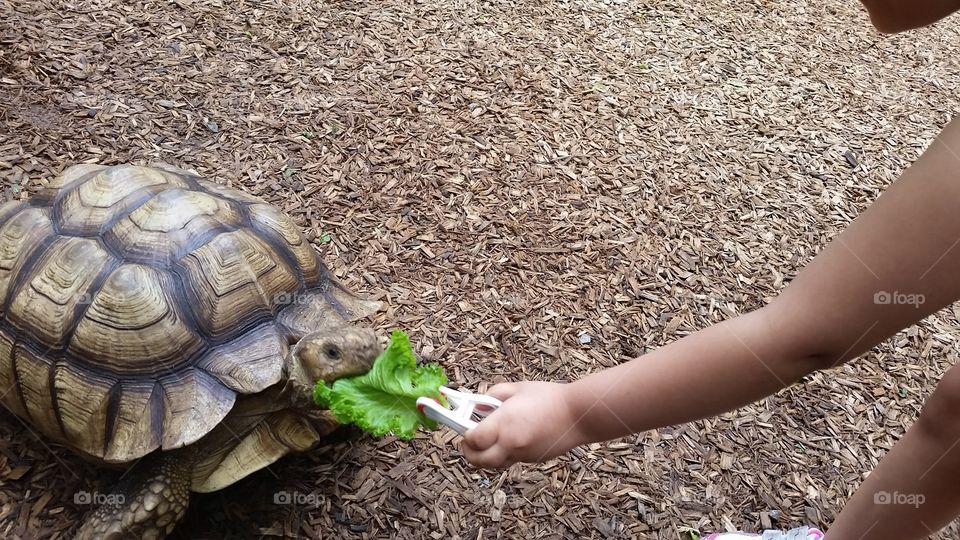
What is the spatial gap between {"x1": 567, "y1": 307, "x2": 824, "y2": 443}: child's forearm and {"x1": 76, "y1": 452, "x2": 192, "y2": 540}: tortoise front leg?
118 centimetres

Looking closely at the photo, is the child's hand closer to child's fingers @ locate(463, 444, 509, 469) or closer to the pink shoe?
child's fingers @ locate(463, 444, 509, 469)

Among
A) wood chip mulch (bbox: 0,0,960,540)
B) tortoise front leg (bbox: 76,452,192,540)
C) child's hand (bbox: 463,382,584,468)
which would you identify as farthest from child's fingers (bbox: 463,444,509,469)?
tortoise front leg (bbox: 76,452,192,540)

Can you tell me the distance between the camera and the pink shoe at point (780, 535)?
2168mm

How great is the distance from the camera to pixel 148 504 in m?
1.82

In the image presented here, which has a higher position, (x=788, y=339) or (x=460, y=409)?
(x=788, y=339)

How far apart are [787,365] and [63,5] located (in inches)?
151

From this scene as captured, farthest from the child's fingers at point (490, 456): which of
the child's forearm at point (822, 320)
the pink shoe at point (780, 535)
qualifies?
the pink shoe at point (780, 535)

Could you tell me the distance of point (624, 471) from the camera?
7.63ft

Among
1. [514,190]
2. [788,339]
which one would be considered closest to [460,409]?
[788,339]

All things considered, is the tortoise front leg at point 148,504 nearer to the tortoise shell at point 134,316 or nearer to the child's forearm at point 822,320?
the tortoise shell at point 134,316

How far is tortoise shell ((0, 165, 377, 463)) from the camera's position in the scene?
5.94 feet

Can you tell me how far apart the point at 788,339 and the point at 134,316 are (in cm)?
160

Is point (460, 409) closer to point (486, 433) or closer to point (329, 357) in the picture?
point (486, 433)

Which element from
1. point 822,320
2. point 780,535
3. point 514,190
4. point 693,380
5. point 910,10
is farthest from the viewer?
point 514,190
